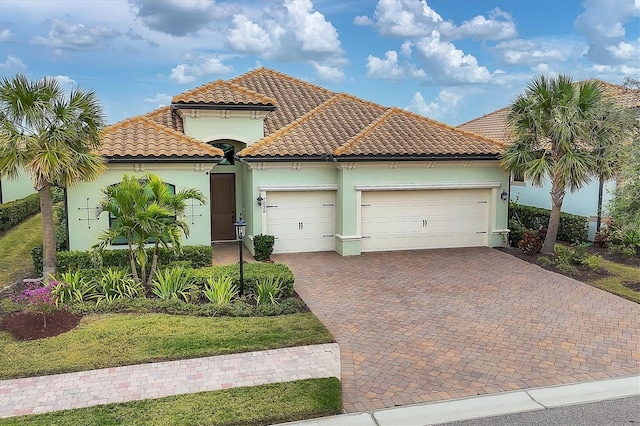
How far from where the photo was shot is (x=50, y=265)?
500 inches

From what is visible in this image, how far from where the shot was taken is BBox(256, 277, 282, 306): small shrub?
36.6ft

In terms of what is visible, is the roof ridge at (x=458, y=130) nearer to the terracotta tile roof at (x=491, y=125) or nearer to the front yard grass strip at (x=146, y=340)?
the terracotta tile roof at (x=491, y=125)

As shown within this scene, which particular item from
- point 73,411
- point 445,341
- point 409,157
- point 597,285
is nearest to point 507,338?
point 445,341

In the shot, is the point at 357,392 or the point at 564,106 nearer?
the point at 357,392

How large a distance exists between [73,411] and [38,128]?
767 cm

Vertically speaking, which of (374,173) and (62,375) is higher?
(374,173)

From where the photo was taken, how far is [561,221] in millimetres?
19406

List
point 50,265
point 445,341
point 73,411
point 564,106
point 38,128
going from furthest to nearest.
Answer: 1. point 564,106
2. point 50,265
3. point 38,128
4. point 445,341
5. point 73,411

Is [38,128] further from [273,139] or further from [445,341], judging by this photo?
[445,341]

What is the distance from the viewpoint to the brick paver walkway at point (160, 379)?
688 cm

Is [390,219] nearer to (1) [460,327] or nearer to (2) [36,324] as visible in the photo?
(1) [460,327]

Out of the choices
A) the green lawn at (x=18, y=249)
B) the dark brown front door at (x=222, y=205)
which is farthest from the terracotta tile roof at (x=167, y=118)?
the green lawn at (x=18, y=249)

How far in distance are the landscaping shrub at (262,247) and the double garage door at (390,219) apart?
0.95m

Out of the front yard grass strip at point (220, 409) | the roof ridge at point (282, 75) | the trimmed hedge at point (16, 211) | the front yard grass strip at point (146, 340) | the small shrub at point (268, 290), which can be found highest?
the roof ridge at point (282, 75)
